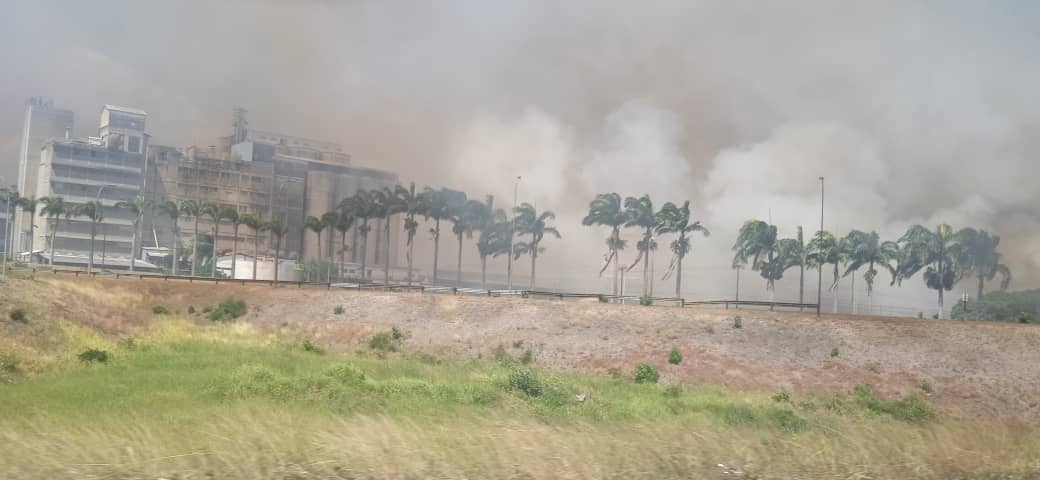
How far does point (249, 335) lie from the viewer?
67.9 m

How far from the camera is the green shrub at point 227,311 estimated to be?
3255 inches

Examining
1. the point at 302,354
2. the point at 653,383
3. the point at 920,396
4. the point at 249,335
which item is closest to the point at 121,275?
the point at 249,335

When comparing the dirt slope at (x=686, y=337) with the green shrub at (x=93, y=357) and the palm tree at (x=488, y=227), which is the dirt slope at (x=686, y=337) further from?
the palm tree at (x=488, y=227)

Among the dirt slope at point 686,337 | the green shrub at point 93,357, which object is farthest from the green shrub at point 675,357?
the green shrub at point 93,357

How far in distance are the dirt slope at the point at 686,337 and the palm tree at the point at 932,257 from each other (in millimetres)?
55124

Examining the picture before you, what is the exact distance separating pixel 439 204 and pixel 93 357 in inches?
4109

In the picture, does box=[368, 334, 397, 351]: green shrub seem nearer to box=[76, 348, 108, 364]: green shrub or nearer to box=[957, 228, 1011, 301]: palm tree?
box=[76, 348, 108, 364]: green shrub

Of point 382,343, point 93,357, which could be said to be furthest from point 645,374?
point 93,357

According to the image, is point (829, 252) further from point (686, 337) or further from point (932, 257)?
point (686, 337)

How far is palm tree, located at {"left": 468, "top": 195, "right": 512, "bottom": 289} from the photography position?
15062 centimetres

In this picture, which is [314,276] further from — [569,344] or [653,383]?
[653,383]

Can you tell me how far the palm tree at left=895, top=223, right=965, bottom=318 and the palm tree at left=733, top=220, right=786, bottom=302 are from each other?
16.9 m

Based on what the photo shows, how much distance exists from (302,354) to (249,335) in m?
16.5

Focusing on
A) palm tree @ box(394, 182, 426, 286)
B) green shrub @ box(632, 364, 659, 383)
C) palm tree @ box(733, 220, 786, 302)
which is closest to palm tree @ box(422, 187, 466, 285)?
palm tree @ box(394, 182, 426, 286)
